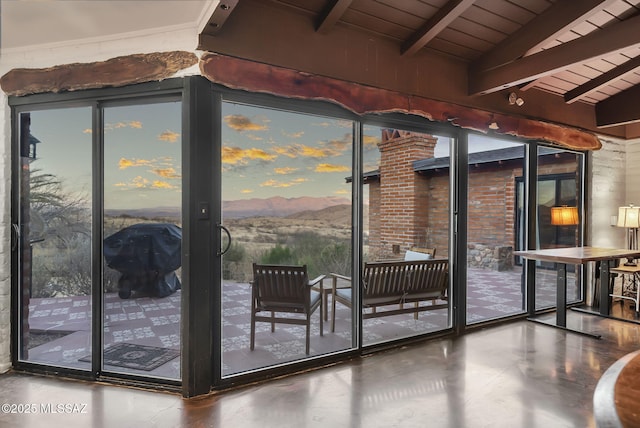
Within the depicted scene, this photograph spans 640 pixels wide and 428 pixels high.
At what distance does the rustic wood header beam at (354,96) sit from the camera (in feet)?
9.05

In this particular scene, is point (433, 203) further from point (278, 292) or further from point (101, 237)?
point (101, 237)

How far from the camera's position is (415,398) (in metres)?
2.73

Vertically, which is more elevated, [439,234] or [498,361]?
[439,234]

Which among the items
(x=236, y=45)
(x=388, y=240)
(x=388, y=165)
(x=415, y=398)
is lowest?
(x=415, y=398)

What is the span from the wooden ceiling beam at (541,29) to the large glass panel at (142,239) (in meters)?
3.04

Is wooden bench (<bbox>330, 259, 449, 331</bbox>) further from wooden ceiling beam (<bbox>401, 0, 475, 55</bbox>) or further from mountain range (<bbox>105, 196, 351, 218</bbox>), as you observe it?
wooden ceiling beam (<bbox>401, 0, 475, 55</bbox>)

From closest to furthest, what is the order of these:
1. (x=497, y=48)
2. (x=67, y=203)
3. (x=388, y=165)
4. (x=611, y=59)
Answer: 1. (x=67, y=203)
2. (x=497, y=48)
3. (x=611, y=59)
4. (x=388, y=165)

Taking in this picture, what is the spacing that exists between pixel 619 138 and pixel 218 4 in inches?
241

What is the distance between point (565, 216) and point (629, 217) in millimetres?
953

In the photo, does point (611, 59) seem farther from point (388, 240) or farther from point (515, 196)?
point (388, 240)

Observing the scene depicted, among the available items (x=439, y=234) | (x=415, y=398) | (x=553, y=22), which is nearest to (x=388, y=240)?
(x=439, y=234)

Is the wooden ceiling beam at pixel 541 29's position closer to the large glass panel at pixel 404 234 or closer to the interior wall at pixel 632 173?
the large glass panel at pixel 404 234

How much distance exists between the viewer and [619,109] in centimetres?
514

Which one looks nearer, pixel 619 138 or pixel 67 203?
pixel 67 203
